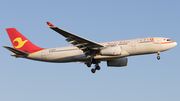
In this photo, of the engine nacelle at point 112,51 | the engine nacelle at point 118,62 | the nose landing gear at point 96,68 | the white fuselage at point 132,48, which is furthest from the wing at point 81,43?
the engine nacelle at point 118,62

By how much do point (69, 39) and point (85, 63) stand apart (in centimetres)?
741

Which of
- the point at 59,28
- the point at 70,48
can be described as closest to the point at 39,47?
the point at 70,48

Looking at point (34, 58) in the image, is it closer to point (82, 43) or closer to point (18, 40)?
point (18, 40)

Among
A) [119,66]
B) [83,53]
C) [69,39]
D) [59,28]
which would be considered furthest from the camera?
[119,66]

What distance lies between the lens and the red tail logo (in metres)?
47.8

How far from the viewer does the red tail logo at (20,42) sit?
47.8m

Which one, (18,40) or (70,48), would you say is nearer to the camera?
(70,48)

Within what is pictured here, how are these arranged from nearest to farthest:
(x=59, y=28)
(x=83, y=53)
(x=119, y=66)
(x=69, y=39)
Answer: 1. (x=59, y=28)
2. (x=69, y=39)
3. (x=83, y=53)
4. (x=119, y=66)

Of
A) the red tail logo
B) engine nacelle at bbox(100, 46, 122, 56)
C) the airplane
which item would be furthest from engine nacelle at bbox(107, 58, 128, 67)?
the red tail logo

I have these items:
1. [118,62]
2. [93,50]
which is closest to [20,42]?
[93,50]

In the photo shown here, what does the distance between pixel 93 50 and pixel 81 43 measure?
253 centimetres

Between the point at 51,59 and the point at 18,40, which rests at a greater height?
the point at 18,40

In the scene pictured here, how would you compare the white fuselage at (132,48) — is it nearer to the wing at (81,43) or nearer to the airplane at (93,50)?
the airplane at (93,50)

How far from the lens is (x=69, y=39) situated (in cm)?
3966
